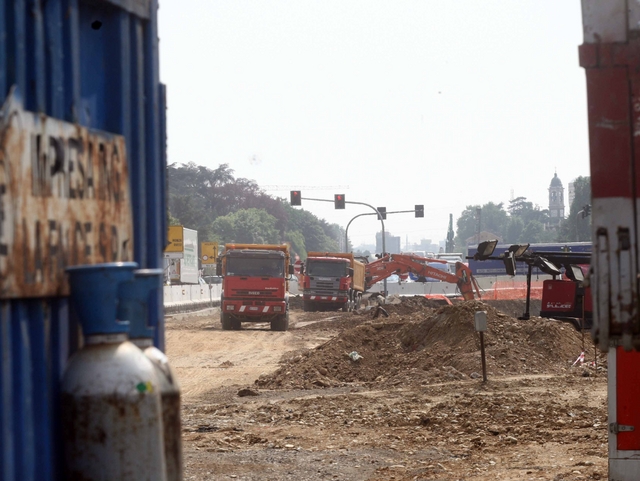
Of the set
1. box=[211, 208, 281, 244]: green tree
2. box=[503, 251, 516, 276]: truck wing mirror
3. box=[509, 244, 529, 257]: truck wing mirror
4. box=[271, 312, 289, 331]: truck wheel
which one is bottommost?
box=[271, 312, 289, 331]: truck wheel

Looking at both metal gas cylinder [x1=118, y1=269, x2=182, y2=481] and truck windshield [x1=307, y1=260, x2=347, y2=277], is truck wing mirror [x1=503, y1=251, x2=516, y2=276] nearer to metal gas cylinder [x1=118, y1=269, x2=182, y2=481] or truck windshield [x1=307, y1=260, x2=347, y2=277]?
metal gas cylinder [x1=118, y1=269, x2=182, y2=481]

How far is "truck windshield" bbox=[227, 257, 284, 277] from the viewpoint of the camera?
33.5 m

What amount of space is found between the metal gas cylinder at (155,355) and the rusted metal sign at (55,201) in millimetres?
270

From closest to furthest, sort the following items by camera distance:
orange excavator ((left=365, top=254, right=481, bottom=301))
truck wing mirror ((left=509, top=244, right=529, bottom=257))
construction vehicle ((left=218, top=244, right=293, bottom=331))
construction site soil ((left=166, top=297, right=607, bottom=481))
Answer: construction site soil ((left=166, top=297, right=607, bottom=481))
truck wing mirror ((left=509, top=244, right=529, bottom=257))
construction vehicle ((left=218, top=244, right=293, bottom=331))
orange excavator ((left=365, top=254, right=481, bottom=301))

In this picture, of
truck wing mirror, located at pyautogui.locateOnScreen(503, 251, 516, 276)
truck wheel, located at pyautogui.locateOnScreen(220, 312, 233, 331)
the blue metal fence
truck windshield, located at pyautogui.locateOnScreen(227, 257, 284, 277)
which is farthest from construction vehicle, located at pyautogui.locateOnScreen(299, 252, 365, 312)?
the blue metal fence

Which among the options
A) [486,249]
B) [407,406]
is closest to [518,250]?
[486,249]

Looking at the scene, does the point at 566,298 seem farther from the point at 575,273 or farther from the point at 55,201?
the point at 55,201

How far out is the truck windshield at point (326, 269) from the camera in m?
45.4

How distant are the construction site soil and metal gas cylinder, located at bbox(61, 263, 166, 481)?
557 centimetres

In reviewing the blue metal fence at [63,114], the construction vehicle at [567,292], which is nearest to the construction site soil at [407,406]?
the construction vehicle at [567,292]

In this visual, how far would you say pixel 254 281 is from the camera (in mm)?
33500

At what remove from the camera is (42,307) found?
3766 millimetres

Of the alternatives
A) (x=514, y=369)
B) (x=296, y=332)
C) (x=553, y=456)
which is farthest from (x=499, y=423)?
(x=296, y=332)

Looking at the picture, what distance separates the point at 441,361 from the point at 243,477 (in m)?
10.5
